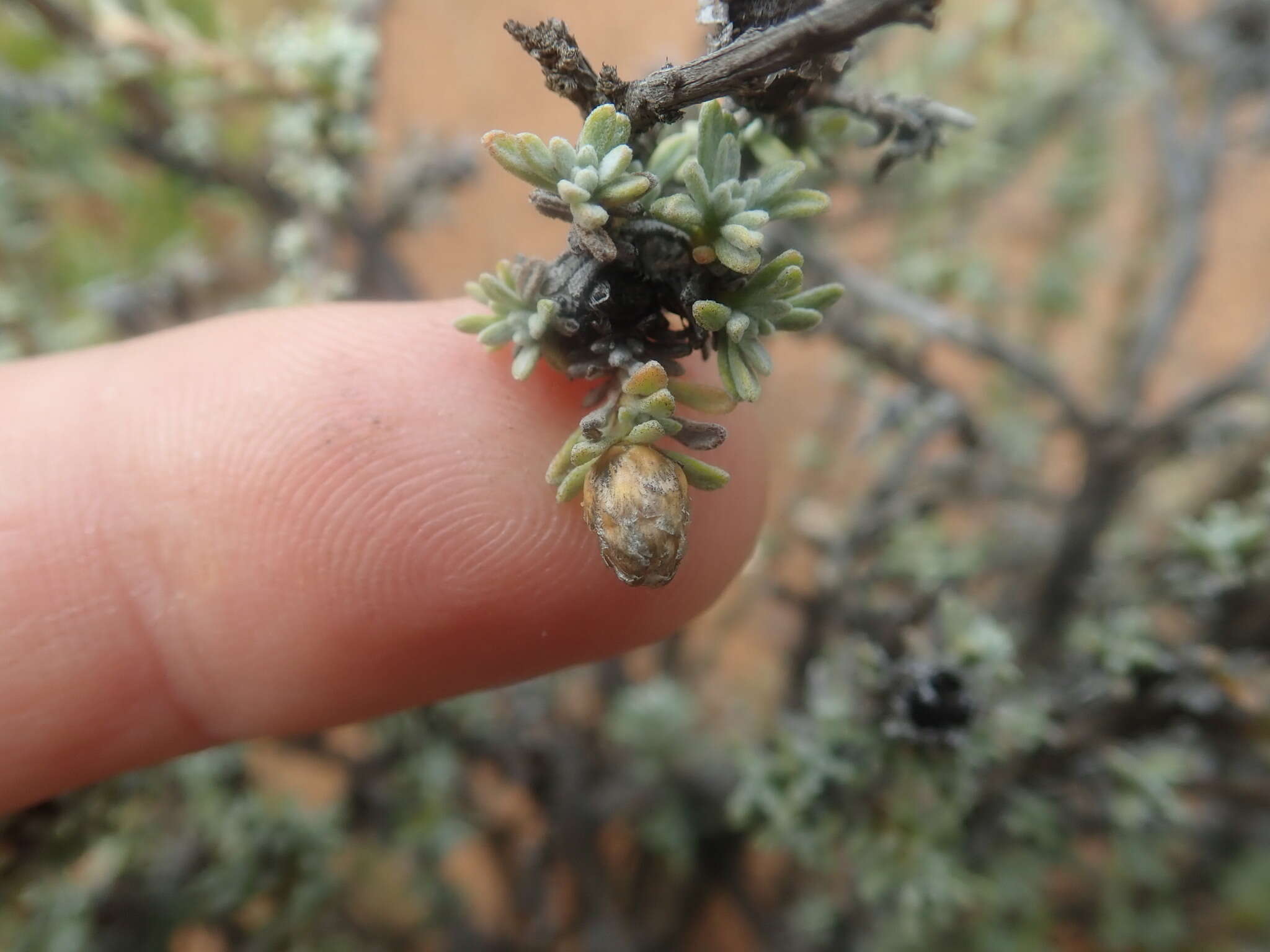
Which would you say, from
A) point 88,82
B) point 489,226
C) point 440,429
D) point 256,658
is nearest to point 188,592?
point 256,658

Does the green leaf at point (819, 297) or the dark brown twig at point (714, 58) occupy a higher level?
the dark brown twig at point (714, 58)

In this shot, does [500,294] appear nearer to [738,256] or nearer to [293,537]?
[738,256]

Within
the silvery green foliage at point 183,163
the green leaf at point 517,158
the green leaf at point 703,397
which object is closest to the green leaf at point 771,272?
the green leaf at point 703,397

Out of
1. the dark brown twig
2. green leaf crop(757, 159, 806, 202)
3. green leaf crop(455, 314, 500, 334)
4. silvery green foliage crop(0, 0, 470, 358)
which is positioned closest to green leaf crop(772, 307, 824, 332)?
green leaf crop(757, 159, 806, 202)

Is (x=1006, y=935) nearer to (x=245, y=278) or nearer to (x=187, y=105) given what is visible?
(x=187, y=105)

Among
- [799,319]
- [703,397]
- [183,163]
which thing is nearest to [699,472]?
[703,397]

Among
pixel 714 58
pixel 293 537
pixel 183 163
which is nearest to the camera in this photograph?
pixel 714 58

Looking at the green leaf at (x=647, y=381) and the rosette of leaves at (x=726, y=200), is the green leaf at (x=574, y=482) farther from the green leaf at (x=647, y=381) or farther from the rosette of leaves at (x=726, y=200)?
the rosette of leaves at (x=726, y=200)
